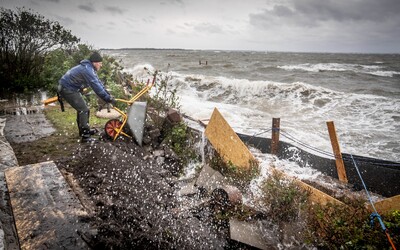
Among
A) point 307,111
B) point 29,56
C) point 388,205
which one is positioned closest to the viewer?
point 388,205

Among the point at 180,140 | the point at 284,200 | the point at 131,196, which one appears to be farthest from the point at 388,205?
the point at 180,140

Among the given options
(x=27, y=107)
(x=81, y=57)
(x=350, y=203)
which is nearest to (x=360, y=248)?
(x=350, y=203)

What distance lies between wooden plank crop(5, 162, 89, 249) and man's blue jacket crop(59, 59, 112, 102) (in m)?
1.84

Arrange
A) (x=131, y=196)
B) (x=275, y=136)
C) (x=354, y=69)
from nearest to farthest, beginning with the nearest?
(x=131, y=196)
(x=275, y=136)
(x=354, y=69)

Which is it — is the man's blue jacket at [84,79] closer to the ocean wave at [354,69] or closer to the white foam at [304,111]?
the white foam at [304,111]

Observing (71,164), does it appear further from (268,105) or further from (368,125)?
(268,105)

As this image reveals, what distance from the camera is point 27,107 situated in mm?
7816

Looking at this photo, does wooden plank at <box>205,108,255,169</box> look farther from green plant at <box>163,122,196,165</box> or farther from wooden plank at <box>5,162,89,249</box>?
wooden plank at <box>5,162,89,249</box>

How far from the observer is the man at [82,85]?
16.7 ft

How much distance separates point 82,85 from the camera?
17.4ft

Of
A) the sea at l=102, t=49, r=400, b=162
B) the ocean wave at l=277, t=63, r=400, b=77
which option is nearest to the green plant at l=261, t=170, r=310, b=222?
the sea at l=102, t=49, r=400, b=162

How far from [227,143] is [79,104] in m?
3.50

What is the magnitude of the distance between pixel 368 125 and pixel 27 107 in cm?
1352

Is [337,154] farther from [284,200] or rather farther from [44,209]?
[44,209]
